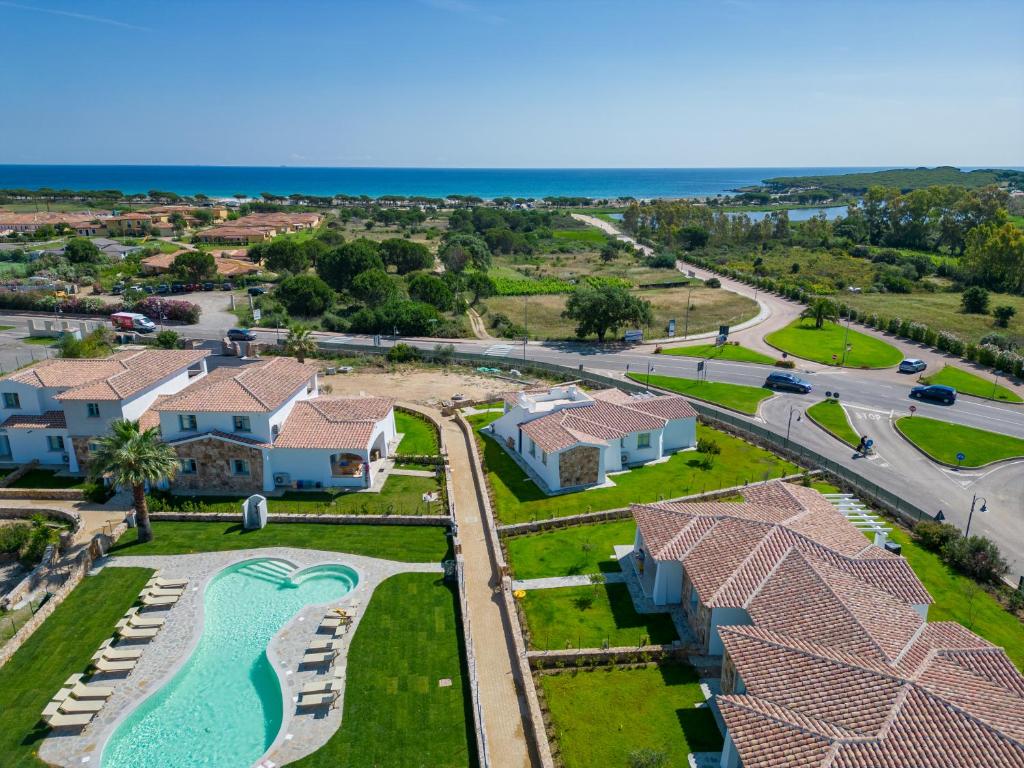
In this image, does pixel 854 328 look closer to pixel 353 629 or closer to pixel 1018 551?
pixel 1018 551

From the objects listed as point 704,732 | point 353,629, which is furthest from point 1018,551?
point 353,629

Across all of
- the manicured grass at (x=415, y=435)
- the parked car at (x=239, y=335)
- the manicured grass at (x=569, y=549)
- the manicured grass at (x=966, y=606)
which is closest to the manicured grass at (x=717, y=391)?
the manicured grass at (x=415, y=435)

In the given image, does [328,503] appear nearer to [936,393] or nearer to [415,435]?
[415,435]

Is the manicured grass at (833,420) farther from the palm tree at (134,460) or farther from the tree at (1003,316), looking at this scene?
the tree at (1003,316)

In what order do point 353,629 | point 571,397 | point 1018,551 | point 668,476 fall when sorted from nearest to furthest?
point 353,629 < point 1018,551 < point 668,476 < point 571,397

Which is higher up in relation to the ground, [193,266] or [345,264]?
[345,264]

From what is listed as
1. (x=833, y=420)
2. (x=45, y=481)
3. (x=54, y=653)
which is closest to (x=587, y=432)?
(x=833, y=420)

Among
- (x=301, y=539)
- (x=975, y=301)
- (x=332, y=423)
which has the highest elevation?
(x=332, y=423)
